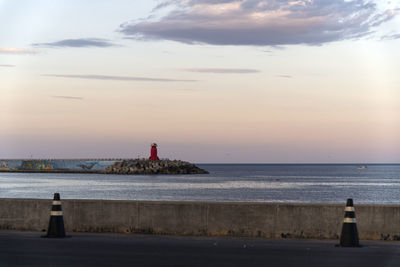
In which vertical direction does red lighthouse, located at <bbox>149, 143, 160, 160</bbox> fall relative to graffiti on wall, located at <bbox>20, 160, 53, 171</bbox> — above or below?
above

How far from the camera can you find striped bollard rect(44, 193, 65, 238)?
1434 centimetres

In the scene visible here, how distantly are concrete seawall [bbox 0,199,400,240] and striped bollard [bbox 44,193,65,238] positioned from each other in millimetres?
1250

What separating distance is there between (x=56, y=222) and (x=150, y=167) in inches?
5448

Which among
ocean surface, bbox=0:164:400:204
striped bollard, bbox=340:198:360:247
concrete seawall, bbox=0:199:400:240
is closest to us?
striped bollard, bbox=340:198:360:247

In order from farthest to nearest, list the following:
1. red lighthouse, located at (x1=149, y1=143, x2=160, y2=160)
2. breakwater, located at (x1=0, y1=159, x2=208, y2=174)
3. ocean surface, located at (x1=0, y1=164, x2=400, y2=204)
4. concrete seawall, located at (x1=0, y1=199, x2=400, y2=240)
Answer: breakwater, located at (x1=0, y1=159, x2=208, y2=174) < red lighthouse, located at (x1=149, y1=143, x2=160, y2=160) < ocean surface, located at (x1=0, y1=164, x2=400, y2=204) < concrete seawall, located at (x1=0, y1=199, x2=400, y2=240)

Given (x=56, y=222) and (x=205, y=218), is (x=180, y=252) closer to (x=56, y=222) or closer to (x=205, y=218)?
(x=205, y=218)

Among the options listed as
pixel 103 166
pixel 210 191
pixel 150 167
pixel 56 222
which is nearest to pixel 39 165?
pixel 103 166

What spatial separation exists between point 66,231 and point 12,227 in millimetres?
1270

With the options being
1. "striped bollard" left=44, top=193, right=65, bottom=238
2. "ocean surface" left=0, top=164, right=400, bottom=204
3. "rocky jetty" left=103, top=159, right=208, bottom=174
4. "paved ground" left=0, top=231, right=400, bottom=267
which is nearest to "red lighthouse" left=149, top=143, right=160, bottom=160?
"rocky jetty" left=103, top=159, right=208, bottom=174

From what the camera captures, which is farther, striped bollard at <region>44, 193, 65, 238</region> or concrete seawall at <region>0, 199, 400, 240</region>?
concrete seawall at <region>0, 199, 400, 240</region>

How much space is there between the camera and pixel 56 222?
47.2 ft

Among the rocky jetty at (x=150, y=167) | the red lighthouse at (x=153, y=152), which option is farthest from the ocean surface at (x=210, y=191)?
the rocky jetty at (x=150, y=167)

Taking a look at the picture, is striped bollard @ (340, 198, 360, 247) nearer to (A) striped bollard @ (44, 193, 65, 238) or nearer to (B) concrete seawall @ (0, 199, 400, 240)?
(B) concrete seawall @ (0, 199, 400, 240)

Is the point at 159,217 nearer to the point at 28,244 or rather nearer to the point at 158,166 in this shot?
the point at 28,244
